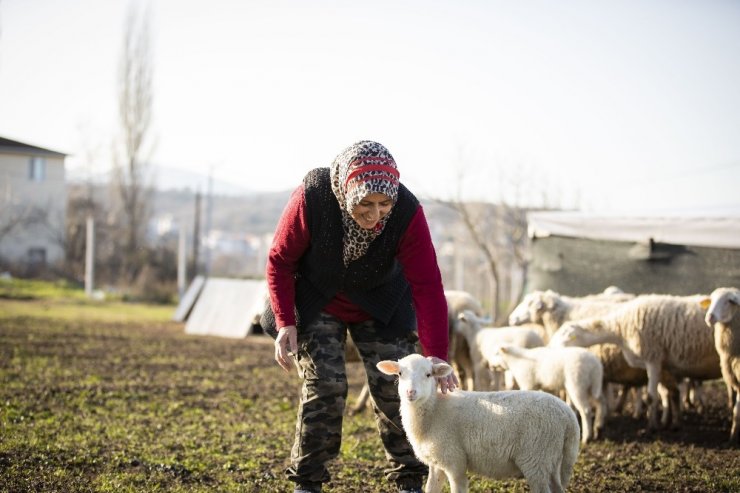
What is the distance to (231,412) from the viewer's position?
8.75 metres

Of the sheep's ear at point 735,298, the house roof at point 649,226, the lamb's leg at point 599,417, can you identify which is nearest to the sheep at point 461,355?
the lamb's leg at point 599,417

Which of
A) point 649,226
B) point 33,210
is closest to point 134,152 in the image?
point 33,210

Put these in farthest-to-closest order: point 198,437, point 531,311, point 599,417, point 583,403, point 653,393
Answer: point 531,311 → point 653,393 → point 599,417 → point 583,403 → point 198,437

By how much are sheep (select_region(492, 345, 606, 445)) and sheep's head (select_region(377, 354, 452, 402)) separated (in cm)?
345

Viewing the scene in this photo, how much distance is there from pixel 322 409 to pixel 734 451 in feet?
14.7

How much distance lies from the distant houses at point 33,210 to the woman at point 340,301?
2558 cm

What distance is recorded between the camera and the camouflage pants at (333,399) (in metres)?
4.44

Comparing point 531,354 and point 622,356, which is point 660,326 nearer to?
point 622,356

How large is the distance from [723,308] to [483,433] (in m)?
4.29

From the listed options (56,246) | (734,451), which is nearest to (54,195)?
(56,246)

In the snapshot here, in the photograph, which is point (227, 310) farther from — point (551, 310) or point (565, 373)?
point (565, 373)

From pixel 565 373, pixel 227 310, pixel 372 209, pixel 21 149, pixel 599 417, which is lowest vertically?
pixel 227 310

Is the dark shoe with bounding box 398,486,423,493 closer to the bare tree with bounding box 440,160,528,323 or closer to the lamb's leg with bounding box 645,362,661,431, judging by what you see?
the lamb's leg with bounding box 645,362,661,431

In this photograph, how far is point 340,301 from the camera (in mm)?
4523
